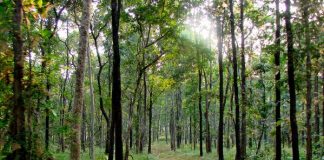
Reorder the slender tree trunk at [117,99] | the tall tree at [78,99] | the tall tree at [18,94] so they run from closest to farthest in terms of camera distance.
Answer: the tall tree at [18,94], the tall tree at [78,99], the slender tree trunk at [117,99]

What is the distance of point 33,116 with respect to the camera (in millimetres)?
8023

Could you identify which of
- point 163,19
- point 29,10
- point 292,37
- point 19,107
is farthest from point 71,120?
point 163,19

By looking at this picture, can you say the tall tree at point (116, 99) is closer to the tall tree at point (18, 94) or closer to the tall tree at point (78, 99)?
the tall tree at point (78, 99)

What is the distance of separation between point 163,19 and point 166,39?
158 cm

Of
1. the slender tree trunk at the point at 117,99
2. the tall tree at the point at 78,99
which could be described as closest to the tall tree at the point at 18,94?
the tall tree at the point at 78,99

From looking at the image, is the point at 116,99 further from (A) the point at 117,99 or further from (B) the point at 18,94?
(B) the point at 18,94

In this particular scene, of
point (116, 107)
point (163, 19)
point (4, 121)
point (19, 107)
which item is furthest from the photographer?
point (163, 19)

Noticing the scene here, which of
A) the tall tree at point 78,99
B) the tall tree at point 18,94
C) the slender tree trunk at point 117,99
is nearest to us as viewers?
the tall tree at point 18,94

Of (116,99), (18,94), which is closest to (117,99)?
(116,99)

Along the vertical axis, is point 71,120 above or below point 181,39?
below

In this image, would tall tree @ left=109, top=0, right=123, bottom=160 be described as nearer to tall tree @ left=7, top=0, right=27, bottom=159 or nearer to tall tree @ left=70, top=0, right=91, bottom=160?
tall tree @ left=70, top=0, right=91, bottom=160

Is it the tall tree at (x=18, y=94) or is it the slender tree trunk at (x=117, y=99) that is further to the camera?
the slender tree trunk at (x=117, y=99)

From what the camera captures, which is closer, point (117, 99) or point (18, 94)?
point (18, 94)

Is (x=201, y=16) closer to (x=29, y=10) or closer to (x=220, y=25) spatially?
(x=220, y=25)
